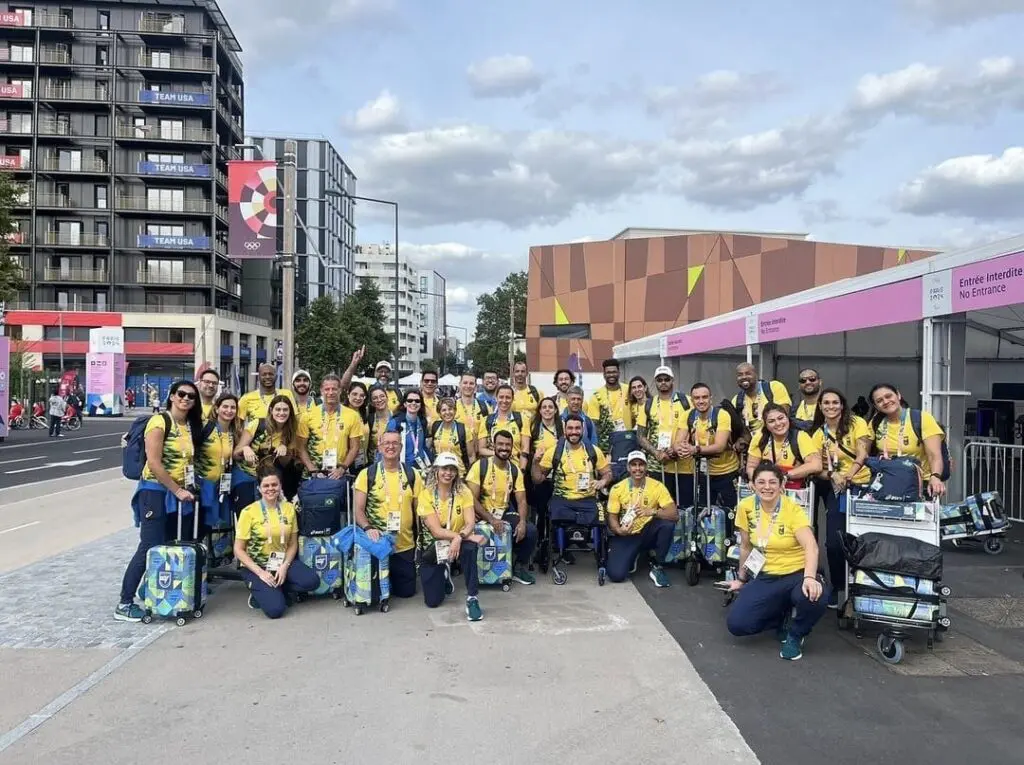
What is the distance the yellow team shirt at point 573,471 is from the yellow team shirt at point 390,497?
144cm

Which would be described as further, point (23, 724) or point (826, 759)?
point (23, 724)

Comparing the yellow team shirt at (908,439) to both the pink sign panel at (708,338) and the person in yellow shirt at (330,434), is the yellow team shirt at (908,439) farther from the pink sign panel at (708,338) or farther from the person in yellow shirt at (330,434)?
the pink sign panel at (708,338)

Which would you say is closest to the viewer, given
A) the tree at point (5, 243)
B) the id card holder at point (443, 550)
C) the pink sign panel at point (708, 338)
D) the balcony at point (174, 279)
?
the id card holder at point (443, 550)

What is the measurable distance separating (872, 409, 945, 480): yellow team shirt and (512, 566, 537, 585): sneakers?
3.05 metres

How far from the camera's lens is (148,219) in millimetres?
52344

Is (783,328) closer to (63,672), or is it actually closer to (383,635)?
(383,635)

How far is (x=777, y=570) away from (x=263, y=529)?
3.72 meters

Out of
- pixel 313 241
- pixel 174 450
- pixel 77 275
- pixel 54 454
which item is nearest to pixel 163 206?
pixel 77 275

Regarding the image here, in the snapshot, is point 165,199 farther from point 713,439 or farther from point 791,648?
point 791,648

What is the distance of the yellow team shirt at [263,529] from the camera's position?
573 centimetres

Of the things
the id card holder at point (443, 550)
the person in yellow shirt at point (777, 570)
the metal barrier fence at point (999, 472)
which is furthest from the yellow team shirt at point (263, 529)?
the metal barrier fence at point (999, 472)

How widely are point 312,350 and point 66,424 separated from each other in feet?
43.8

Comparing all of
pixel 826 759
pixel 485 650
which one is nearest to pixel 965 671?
pixel 826 759

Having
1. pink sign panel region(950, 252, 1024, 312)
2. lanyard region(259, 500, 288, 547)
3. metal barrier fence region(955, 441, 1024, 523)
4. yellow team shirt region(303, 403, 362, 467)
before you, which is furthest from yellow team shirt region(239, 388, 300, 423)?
metal barrier fence region(955, 441, 1024, 523)
